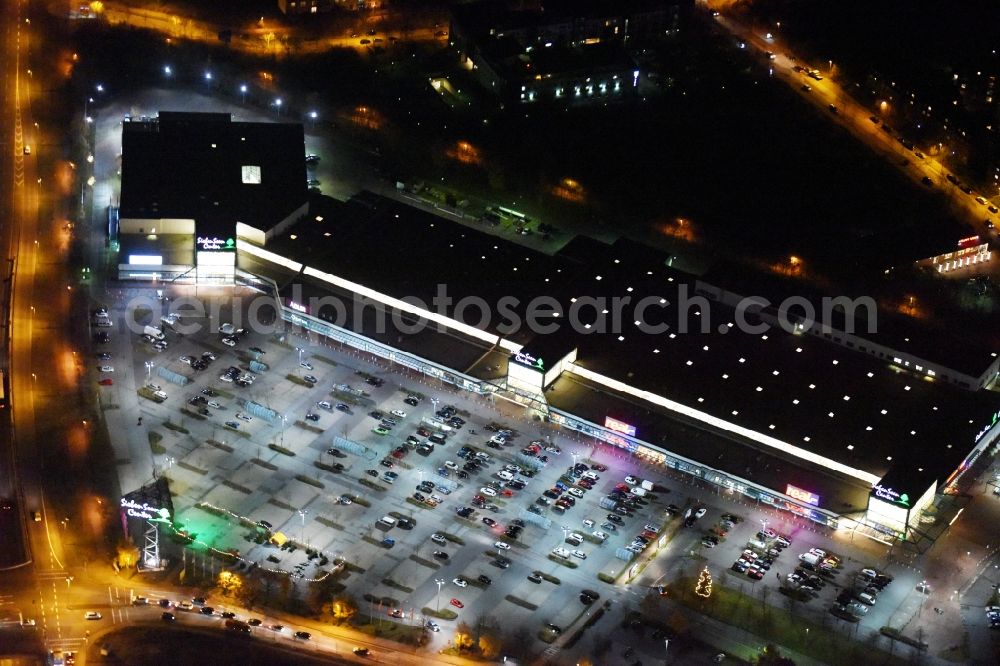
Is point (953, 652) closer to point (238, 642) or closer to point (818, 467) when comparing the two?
point (818, 467)

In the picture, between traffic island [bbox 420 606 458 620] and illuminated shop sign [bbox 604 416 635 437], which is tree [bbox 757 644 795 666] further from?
illuminated shop sign [bbox 604 416 635 437]

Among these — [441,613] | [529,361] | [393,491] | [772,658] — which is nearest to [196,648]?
[441,613]

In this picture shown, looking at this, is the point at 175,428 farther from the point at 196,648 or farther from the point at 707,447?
the point at 707,447

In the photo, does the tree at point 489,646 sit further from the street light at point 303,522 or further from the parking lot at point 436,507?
the street light at point 303,522

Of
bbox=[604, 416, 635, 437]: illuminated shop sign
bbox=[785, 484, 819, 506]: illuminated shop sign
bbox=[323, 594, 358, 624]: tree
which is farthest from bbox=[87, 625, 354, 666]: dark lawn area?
bbox=[785, 484, 819, 506]: illuminated shop sign

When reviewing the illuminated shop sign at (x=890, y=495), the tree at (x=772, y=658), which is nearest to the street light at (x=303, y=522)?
the tree at (x=772, y=658)

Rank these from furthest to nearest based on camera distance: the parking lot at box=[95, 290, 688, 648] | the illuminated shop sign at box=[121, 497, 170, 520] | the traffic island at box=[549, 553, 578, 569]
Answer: the traffic island at box=[549, 553, 578, 569] → the illuminated shop sign at box=[121, 497, 170, 520] → the parking lot at box=[95, 290, 688, 648]
